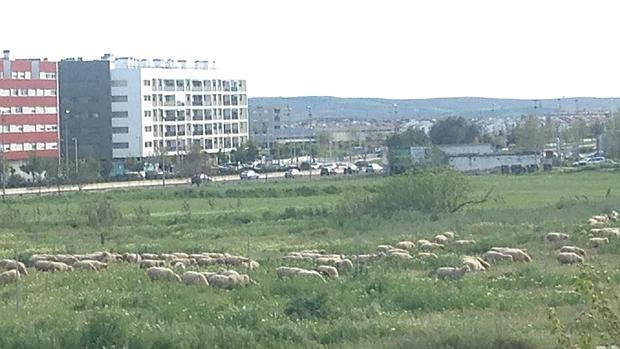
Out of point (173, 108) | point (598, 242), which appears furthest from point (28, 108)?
point (598, 242)

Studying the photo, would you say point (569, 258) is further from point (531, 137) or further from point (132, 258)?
point (531, 137)

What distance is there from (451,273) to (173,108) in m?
134

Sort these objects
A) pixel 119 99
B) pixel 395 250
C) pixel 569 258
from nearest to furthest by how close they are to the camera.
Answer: pixel 569 258
pixel 395 250
pixel 119 99

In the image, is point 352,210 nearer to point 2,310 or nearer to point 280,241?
point 280,241

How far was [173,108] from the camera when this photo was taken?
160 metres

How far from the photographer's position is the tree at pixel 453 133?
176 m

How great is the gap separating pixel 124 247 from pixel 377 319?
25.3 m

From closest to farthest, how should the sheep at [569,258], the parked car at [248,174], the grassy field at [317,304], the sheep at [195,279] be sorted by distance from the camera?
the grassy field at [317,304] < the sheep at [195,279] < the sheep at [569,258] < the parked car at [248,174]

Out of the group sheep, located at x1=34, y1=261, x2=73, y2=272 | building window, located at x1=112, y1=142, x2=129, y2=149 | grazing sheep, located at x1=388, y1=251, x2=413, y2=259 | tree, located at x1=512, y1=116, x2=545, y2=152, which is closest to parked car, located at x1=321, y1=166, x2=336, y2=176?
building window, located at x1=112, y1=142, x2=129, y2=149

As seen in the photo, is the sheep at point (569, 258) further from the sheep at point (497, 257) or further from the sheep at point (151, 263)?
the sheep at point (151, 263)

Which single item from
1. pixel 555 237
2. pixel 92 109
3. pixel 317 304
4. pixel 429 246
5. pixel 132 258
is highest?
pixel 92 109

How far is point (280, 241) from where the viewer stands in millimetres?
48188

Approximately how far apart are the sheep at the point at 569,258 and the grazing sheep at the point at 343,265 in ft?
19.2

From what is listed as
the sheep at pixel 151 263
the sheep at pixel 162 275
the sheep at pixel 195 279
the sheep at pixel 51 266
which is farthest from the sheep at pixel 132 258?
the sheep at pixel 195 279
